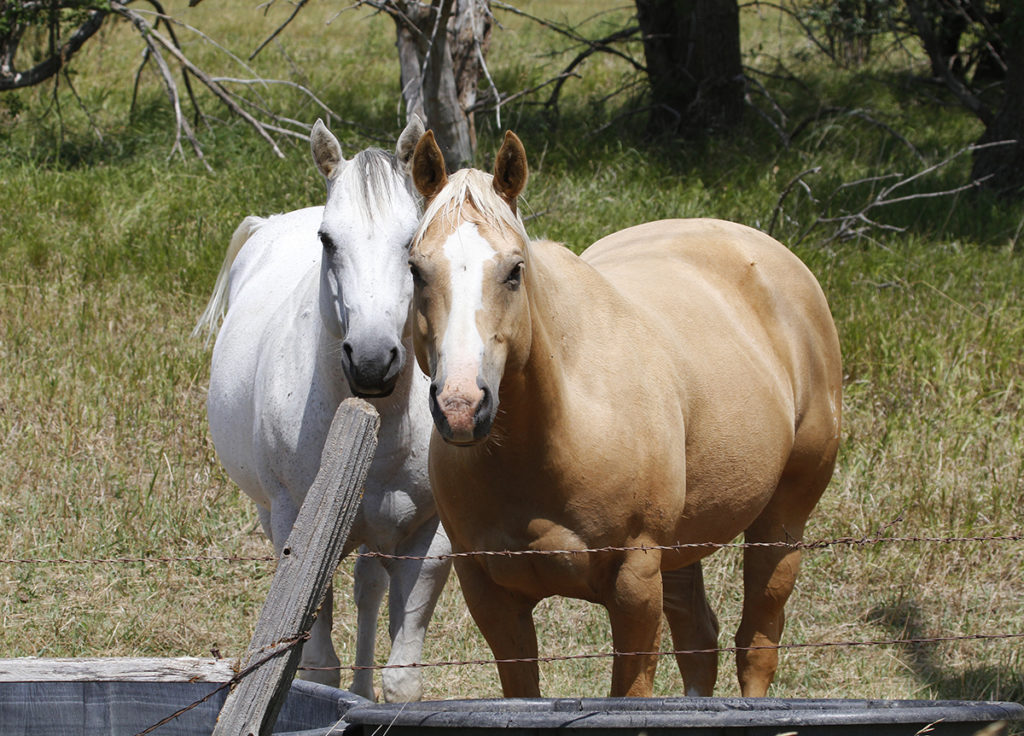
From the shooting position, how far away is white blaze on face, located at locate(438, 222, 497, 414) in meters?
2.32

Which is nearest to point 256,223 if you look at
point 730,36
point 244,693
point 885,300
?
point 244,693

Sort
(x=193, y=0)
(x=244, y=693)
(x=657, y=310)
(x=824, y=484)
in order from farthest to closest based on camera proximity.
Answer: (x=193, y=0), (x=824, y=484), (x=657, y=310), (x=244, y=693)

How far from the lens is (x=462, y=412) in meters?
2.30

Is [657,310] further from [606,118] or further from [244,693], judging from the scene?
[606,118]

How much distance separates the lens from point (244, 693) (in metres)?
2.14

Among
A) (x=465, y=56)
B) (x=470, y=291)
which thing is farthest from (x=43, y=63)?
(x=470, y=291)

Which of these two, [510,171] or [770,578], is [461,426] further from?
[770,578]

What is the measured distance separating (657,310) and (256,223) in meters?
2.38

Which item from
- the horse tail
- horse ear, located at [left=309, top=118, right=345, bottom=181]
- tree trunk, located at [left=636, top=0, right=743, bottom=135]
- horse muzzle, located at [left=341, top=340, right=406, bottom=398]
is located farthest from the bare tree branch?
horse muzzle, located at [left=341, top=340, right=406, bottom=398]

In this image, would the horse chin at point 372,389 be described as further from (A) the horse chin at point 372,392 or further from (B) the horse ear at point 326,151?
(B) the horse ear at point 326,151

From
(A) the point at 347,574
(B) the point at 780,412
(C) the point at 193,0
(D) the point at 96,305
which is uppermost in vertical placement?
(C) the point at 193,0

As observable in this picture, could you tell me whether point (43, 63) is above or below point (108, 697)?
above

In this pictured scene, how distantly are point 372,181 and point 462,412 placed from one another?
128 centimetres

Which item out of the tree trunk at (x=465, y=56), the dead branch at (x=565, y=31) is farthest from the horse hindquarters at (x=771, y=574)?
the tree trunk at (x=465, y=56)
